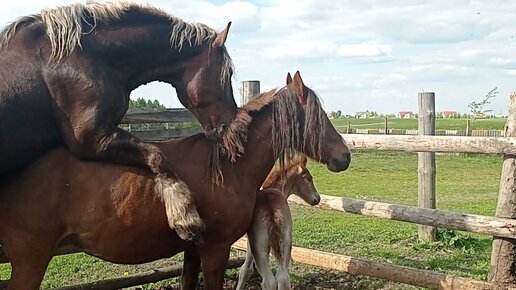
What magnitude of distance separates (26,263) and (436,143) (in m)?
3.78

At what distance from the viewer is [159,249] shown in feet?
13.2

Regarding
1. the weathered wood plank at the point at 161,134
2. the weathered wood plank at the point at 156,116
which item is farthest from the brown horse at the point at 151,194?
the weathered wood plank at the point at 161,134

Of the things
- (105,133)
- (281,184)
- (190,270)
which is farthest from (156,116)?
(105,133)

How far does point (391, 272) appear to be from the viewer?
214 inches

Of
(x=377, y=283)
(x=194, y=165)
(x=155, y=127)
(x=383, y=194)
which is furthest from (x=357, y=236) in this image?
(x=194, y=165)

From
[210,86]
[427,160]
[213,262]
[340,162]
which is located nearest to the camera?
[210,86]

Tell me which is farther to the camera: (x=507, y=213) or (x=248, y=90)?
(x=248, y=90)

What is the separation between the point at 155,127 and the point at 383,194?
6.05m

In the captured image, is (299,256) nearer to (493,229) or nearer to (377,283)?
(377,283)

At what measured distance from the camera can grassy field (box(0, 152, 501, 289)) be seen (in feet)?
21.7

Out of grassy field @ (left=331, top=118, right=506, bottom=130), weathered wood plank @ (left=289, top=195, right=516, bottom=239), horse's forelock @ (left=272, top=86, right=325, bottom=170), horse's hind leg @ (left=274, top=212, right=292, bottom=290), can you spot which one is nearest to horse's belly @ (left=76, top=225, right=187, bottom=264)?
horse's hind leg @ (left=274, top=212, right=292, bottom=290)

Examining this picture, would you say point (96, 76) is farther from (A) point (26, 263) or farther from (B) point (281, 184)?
(B) point (281, 184)

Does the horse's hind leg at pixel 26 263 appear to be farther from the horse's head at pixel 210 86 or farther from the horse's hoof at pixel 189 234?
the horse's head at pixel 210 86

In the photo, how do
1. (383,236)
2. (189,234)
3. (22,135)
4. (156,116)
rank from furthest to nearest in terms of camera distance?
(383,236)
(156,116)
(189,234)
(22,135)
